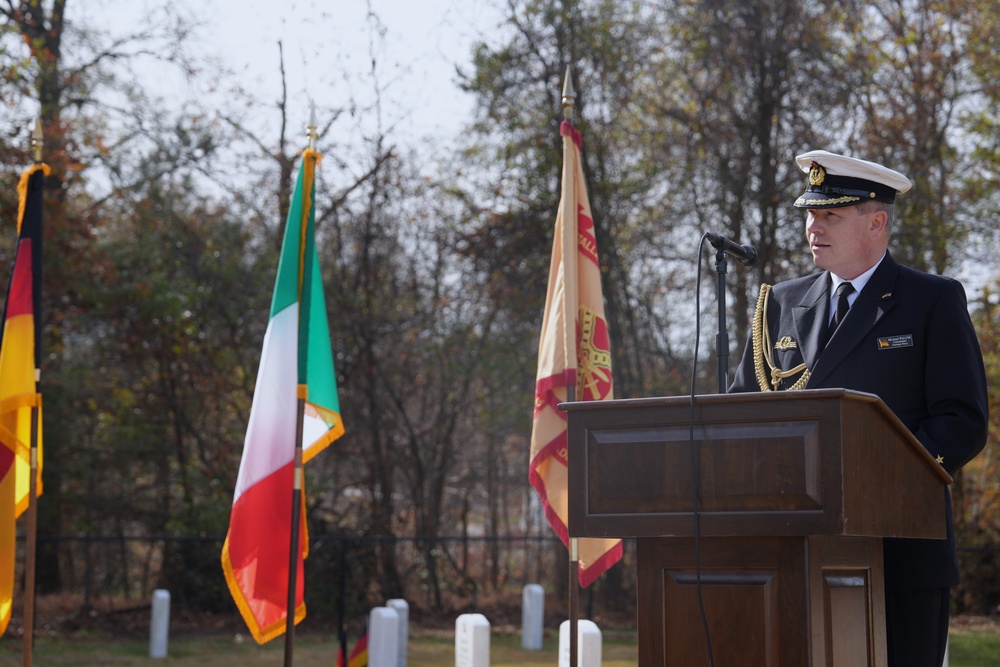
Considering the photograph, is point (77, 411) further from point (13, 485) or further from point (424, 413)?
point (13, 485)

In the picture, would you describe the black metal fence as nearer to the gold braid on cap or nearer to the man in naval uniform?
the gold braid on cap

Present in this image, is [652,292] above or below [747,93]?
below

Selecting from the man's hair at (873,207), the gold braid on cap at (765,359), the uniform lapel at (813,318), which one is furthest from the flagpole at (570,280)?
the man's hair at (873,207)

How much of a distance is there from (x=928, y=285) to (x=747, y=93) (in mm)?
10860

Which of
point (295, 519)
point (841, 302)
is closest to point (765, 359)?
point (841, 302)

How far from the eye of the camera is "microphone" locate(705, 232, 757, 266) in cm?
312

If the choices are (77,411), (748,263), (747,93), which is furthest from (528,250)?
(748,263)

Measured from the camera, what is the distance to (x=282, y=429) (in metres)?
5.85

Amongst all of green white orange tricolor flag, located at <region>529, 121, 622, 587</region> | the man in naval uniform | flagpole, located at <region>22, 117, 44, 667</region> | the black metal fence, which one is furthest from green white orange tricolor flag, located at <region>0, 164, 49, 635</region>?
the man in naval uniform

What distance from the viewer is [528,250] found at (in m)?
13.9

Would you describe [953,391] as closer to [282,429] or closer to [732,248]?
[732,248]

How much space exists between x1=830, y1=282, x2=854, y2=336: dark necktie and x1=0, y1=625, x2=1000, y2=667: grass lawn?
6.23 m

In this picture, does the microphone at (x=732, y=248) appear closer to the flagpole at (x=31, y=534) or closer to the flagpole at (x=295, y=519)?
the flagpole at (x=295, y=519)

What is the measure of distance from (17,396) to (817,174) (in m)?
5.14
